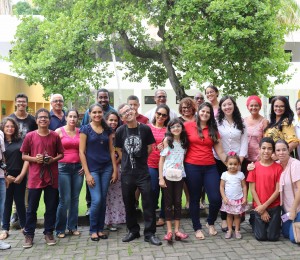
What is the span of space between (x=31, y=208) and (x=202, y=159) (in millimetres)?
2499

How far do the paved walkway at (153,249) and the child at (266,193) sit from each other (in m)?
0.18

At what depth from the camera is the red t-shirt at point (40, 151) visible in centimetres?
536

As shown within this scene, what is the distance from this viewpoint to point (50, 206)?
5516 mm

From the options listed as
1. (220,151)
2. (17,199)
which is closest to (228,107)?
(220,151)

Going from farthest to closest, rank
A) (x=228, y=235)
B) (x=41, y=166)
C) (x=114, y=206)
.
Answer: (x=114, y=206), (x=228, y=235), (x=41, y=166)

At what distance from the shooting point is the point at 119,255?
5105 mm

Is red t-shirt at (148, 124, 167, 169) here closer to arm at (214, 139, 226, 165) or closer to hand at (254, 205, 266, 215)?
arm at (214, 139, 226, 165)

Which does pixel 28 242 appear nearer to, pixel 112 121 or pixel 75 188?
pixel 75 188

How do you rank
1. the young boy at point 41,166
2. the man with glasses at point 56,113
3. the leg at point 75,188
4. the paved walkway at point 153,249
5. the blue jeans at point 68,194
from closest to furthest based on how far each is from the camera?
the paved walkway at point 153,249 < the young boy at point 41,166 < the blue jeans at point 68,194 < the leg at point 75,188 < the man with glasses at point 56,113

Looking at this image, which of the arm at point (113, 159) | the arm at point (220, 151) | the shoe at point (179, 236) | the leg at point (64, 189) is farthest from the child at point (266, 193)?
the leg at point (64, 189)

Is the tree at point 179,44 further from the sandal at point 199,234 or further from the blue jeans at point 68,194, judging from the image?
the blue jeans at point 68,194

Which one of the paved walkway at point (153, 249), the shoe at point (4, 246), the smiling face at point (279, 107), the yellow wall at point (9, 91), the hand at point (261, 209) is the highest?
the yellow wall at point (9, 91)

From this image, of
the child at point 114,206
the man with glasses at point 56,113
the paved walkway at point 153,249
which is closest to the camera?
the paved walkway at point 153,249

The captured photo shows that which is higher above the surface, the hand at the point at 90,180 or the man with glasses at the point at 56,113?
the man with glasses at the point at 56,113
